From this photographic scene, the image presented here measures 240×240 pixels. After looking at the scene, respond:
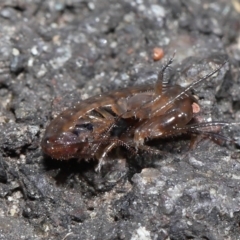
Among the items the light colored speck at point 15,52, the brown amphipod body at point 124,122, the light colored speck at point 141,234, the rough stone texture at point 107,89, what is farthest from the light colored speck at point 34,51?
the light colored speck at point 141,234

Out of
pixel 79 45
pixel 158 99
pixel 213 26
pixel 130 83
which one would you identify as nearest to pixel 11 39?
pixel 79 45

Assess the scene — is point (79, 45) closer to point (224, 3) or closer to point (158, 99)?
point (158, 99)

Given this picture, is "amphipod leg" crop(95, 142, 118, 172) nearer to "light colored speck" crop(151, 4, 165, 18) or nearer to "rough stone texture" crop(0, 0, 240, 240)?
"rough stone texture" crop(0, 0, 240, 240)

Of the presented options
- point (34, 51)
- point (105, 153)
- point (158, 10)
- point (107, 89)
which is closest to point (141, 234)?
point (105, 153)

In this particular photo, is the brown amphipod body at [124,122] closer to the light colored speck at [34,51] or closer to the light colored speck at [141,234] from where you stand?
the light colored speck at [141,234]

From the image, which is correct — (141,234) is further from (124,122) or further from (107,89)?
(107,89)

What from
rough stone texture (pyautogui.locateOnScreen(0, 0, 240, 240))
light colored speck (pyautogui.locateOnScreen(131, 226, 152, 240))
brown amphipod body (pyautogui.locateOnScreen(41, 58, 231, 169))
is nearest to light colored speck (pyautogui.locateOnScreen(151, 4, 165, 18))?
rough stone texture (pyautogui.locateOnScreen(0, 0, 240, 240))
